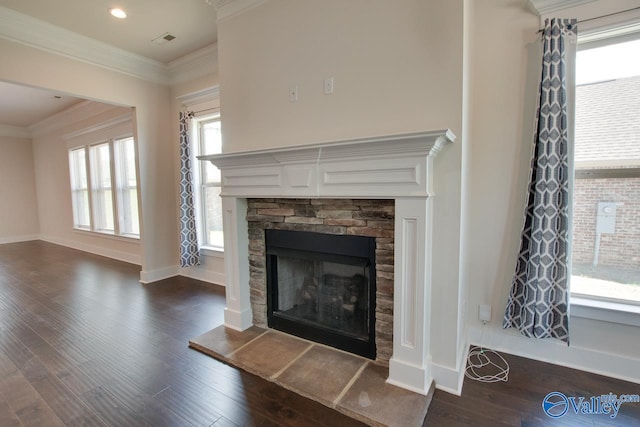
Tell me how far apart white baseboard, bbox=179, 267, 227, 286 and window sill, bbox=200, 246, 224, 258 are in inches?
9.5

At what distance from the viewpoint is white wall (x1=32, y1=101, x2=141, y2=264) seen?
5.28 metres

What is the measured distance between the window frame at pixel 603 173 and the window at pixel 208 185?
11.9 feet

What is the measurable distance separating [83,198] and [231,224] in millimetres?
5919

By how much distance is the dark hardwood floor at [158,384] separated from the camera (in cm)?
165

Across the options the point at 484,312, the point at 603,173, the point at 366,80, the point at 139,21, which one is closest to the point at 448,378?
the point at 484,312

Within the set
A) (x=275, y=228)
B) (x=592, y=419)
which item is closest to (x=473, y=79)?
(x=275, y=228)

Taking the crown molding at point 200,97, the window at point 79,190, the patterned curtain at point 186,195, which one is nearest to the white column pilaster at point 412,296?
the crown molding at point 200,97

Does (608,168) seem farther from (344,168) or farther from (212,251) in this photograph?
(212,251)

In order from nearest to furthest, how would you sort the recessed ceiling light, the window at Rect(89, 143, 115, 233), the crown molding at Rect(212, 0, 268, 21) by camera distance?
the crown molding at Rect(212, 0, 268, 21) → the recessed ceiling light → the window at Rect(89, 143, 115, 233)

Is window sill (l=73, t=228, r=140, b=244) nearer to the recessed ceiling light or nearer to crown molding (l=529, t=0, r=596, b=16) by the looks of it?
the recessed ceiling light

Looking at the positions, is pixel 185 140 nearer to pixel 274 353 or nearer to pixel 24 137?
pixel 274 353

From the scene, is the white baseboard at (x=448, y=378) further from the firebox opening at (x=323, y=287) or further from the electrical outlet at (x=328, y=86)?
the electrical outlet at (x=328, y=86)

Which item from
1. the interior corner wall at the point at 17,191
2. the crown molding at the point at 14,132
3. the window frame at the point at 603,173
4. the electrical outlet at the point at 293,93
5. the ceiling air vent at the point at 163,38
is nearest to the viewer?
the window frame at the point at 603,173

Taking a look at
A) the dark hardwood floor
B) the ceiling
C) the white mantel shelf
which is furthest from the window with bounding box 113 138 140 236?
the white mantel shelf
